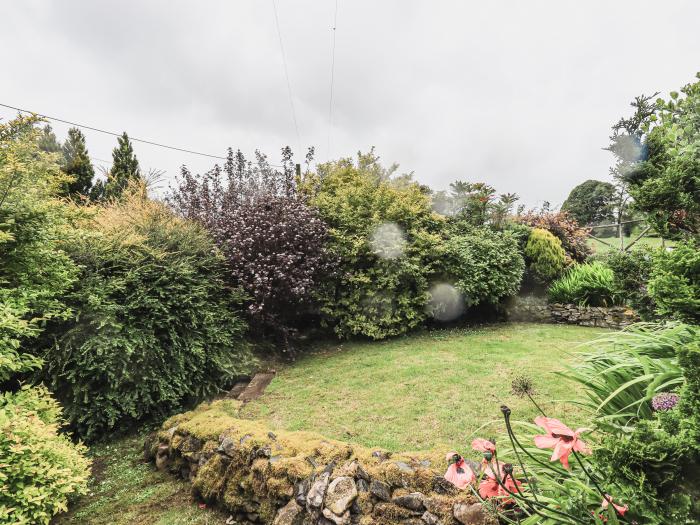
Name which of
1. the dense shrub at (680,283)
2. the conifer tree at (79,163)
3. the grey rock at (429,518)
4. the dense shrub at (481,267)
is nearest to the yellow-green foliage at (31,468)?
the grey rock at (429,518)

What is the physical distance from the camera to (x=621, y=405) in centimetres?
206

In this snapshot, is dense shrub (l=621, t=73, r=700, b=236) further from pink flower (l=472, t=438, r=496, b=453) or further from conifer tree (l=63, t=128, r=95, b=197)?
conifer tree (l=63, t=128, r=95, b=197)

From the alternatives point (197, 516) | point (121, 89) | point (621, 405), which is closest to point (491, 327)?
point (621, 405)

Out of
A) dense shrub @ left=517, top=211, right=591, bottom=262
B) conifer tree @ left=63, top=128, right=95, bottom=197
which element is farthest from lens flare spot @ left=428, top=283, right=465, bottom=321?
conifer tree @ left=63, top=128, right=95, bottom=197

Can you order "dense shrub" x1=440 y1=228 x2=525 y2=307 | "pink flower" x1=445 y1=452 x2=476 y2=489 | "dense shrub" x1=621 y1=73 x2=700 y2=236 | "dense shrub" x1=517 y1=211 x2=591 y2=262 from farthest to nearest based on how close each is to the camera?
"dense shrub" x1=517 y1=211 x2=591 y2=262, "dense shrub" x1=440 y1=228 x2=525 y2=307, "dense shrub" x1=621 y1=73 x2=700 y2=236, "pink flower" x1=445 y1=452 x2=476 y2=489

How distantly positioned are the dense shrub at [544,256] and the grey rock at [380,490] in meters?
8.60

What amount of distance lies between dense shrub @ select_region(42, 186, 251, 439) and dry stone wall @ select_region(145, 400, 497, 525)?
1002 millimetres

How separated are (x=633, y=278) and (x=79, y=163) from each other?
1524cm

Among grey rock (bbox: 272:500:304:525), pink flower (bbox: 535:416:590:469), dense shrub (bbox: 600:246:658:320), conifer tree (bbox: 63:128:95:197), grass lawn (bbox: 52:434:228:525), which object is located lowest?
grass lawn (bbox: 52:434:228:525)

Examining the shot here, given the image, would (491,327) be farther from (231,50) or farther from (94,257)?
(231,50)

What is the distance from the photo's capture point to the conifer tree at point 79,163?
1165 centimetres

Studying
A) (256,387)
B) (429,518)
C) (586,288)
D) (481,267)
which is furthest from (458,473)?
(586,288)

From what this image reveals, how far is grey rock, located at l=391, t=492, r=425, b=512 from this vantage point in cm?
215

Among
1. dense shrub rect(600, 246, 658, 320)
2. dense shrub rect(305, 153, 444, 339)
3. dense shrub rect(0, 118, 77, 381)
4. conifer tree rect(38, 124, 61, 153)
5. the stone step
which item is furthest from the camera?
conifer tree rect(38, 124, 61, 153)
